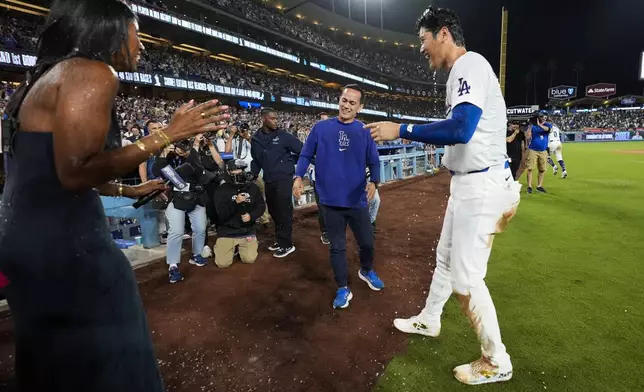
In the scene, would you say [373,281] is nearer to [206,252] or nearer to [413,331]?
[413,331]

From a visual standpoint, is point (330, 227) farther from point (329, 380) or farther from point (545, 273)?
point (545, 273)

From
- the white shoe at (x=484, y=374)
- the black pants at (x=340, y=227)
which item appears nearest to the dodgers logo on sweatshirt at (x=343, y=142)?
the black pants at (x=340, y=227)

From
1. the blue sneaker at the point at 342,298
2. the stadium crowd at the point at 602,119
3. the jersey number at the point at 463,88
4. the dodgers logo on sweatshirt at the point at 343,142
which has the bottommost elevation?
the blue sneaker at the point at 342,298

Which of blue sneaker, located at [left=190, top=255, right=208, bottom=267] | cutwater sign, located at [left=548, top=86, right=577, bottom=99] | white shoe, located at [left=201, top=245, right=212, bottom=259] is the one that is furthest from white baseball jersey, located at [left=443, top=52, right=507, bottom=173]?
cutwater sign, located at [left=548, top=86, right=577, bottom=99]

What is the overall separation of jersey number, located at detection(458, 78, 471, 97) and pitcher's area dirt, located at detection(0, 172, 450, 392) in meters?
2.03

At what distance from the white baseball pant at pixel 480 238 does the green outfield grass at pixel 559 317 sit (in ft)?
1.40

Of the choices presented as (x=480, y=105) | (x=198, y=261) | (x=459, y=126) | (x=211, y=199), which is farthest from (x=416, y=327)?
(x=211, y=199)

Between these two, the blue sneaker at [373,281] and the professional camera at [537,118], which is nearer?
the blue sneaker at [373,281]

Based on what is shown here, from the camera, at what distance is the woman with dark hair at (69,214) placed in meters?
1.17

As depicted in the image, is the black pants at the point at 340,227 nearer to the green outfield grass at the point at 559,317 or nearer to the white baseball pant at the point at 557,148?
the green outfield grass at the point at 559,317

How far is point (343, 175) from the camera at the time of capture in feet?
12.0

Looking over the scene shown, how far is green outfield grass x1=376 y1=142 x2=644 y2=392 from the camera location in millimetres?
2482

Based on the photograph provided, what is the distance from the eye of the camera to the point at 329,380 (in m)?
2.56

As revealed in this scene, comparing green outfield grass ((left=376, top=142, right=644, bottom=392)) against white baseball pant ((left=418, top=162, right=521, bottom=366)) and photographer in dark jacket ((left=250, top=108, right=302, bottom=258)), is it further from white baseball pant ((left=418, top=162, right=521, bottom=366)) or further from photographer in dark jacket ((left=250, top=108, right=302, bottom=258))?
photographer in dark jacket ((left=250, top=108, right=302, bottom=258))
